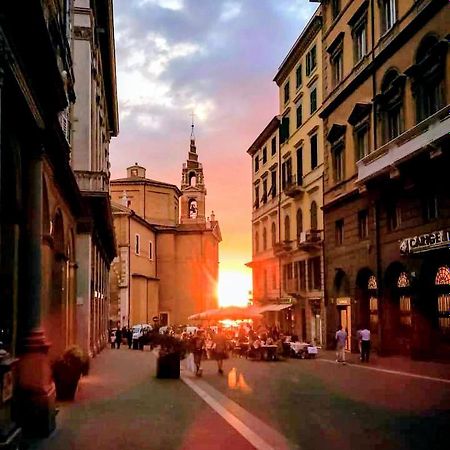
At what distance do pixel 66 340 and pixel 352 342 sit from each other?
16012 millimetres

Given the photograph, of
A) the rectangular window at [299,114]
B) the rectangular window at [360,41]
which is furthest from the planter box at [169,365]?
the rectangular window at [299,114]

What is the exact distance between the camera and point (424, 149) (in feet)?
83.3

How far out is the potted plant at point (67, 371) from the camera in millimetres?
16062

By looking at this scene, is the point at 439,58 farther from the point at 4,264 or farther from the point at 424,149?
the point at 4,264

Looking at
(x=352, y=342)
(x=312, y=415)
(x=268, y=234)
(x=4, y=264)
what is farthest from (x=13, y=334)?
(x=268, y=234)

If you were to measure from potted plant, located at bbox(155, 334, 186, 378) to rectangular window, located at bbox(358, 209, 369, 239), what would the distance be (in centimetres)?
1285

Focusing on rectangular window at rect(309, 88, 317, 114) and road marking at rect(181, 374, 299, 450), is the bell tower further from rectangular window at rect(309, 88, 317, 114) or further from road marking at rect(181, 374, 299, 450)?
road marking at rect(181, 374, 299, 450)

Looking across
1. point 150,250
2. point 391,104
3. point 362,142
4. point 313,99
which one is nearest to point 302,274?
point 313,99

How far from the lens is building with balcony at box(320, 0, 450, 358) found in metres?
26.4

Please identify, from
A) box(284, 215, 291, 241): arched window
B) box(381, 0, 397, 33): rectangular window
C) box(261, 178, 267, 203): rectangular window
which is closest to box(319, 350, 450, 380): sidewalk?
box(381, 0, 397, 33): rectangular window

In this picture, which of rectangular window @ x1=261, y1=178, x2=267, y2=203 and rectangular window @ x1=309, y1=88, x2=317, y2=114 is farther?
rectangular window @ x1=261, y1=178, x2=267, y2=203

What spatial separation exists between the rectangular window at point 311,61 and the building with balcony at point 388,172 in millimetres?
3876

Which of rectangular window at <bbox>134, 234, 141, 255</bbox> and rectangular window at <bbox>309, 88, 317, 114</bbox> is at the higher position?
rectangular window at <bbox>309, 88, 317, 114</bbox>

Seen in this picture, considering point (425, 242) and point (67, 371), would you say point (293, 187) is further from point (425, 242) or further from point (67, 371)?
point (67, 371)
